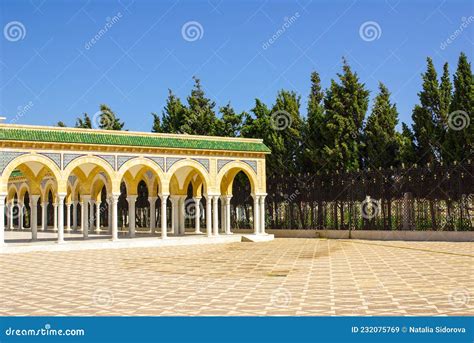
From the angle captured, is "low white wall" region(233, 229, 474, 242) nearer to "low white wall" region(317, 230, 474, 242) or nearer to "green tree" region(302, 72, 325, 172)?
"low white wall" region(317, 230, 474, 242)

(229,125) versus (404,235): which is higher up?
(229,125)

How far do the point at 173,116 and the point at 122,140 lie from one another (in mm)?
19398

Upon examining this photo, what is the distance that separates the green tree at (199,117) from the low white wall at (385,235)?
11593mm

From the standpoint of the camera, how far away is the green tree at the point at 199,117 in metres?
40.0

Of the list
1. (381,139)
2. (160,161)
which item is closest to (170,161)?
(160,161)

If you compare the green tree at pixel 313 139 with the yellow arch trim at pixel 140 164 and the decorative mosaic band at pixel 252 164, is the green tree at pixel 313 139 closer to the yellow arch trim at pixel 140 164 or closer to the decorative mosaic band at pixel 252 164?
the decorative mosaic band at pixel 252 164

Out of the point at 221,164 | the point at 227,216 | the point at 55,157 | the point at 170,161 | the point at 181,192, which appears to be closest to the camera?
the point at 55,157

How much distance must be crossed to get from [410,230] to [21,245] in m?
15.3

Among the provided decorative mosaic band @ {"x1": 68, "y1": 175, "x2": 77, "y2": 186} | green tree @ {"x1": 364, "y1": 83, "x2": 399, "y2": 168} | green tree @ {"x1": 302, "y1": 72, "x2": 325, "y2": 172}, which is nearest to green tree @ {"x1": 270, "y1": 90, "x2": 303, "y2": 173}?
green tree @ {"x1": 302, "y1": 72, "x2": 325, "y2": 172}

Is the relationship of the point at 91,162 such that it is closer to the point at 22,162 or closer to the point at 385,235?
the point at 22,162

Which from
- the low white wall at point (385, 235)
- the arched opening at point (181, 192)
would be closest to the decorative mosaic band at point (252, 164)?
the arched opening at point (181, 192)

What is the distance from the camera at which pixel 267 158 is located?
3381 cm

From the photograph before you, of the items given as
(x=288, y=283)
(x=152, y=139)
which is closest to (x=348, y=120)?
(x=152, y=139)

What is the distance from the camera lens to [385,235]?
2500cm
